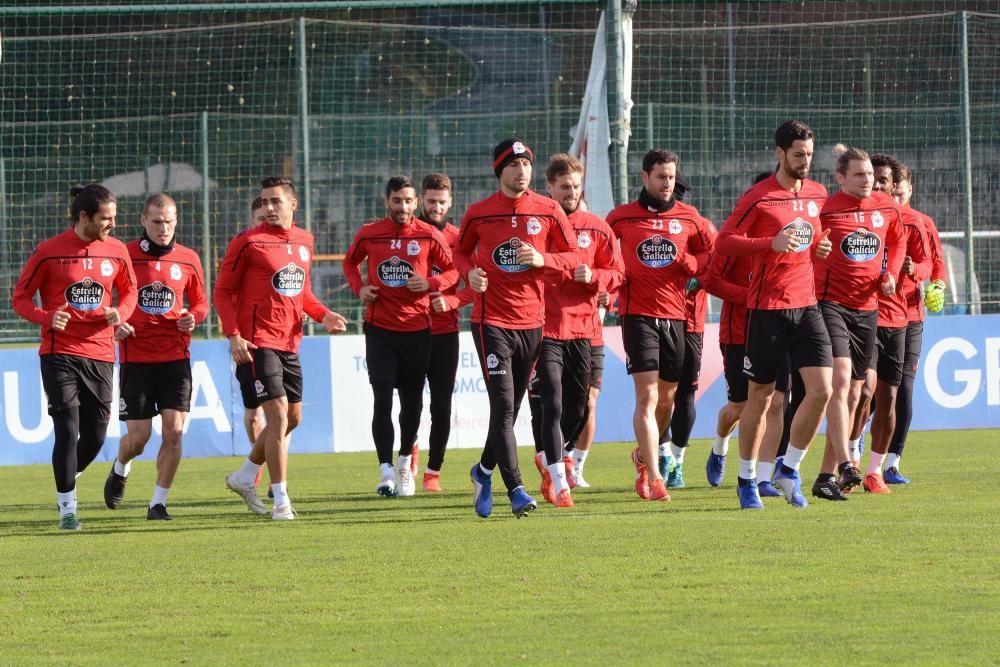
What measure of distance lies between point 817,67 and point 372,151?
549 centimetres

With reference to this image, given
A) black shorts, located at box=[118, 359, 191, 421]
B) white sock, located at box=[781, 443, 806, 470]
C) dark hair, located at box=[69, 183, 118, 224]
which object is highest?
dark hair, located at box=[69, 183, 118, 224]

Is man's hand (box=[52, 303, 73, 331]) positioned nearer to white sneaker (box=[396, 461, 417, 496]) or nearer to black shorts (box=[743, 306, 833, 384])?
white sneaker (box=[396, 461, 417, 496])

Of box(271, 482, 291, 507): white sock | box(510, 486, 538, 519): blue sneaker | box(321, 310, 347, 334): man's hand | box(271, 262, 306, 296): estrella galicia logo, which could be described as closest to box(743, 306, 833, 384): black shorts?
box(510, 486, 538, 519): blue sneaker

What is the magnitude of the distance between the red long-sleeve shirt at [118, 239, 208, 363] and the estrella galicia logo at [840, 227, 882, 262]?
419cm

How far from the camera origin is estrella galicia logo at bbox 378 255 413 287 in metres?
11.5

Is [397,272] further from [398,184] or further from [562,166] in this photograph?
[562,166]

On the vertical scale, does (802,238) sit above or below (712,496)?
above

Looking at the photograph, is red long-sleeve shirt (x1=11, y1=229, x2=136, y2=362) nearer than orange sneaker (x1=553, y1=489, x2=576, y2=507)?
Yes

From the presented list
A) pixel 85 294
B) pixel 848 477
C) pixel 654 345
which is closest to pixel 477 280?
pixel 654 345

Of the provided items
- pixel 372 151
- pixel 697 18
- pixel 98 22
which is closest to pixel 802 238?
pixel 372 151

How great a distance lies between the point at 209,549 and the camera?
8.27m

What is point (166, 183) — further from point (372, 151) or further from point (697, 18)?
point (697, 18)

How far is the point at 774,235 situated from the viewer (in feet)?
30.4

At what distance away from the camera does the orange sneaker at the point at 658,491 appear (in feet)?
32.8
